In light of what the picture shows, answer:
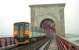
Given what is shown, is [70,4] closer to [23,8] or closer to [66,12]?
[66,12]

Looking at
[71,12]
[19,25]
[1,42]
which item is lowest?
[1,42]

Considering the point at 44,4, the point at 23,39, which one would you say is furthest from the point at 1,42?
the point at 44,4

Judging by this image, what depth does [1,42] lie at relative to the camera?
1344 centimetres

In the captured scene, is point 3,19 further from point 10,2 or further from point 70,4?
point 70,4

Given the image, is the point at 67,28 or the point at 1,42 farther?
the point at 67,28

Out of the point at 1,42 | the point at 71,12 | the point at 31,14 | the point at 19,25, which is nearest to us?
the point at 1,42

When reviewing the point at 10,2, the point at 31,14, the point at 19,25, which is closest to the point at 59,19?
the point at 31,14

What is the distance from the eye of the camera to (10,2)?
19438 mm

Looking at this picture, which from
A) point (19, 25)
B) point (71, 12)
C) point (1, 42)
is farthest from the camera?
point (71, 12)

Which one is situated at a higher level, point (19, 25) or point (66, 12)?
point (66, 12)

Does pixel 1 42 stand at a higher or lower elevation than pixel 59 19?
lower

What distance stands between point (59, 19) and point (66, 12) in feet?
4.46

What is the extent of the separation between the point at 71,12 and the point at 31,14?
3576mm

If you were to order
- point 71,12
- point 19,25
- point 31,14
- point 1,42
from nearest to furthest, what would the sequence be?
1. point 1,42
2. point 19,25
3. point 71,12
4. point 31,14
